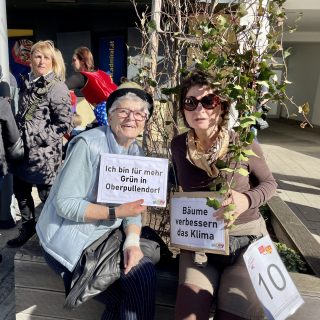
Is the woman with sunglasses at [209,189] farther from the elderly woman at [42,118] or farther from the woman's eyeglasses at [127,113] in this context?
the elderly woman at [42,118]

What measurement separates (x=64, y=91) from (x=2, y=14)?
1.24 m

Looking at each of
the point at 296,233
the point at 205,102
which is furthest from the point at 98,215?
the point at 296,233

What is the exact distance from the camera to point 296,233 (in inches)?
103

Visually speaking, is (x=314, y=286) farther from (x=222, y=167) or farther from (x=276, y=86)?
(x=276, y=86)

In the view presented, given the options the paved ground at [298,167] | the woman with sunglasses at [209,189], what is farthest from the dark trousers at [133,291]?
the paved ground at [298,167]

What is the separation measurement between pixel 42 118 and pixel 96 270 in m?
1.62

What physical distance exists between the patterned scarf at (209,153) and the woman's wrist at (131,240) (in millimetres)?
485

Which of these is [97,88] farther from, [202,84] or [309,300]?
[309,300]

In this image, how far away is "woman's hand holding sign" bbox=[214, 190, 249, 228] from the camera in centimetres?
163

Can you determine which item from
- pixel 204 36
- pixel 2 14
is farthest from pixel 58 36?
pixel 204 36

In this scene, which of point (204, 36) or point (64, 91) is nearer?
point (204, 36)

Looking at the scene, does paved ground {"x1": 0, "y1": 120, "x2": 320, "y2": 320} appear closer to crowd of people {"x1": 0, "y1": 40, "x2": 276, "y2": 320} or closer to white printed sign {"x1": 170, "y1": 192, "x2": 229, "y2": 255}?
crowd of people {"x1": 0, "y1": 40, "x2": 276, "y2": 320}

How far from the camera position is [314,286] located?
6.12ft

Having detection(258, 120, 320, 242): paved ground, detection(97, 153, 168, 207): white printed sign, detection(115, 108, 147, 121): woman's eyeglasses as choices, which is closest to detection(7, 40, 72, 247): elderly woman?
detection(115, 108, 147, 121): woman's eyeglasses
